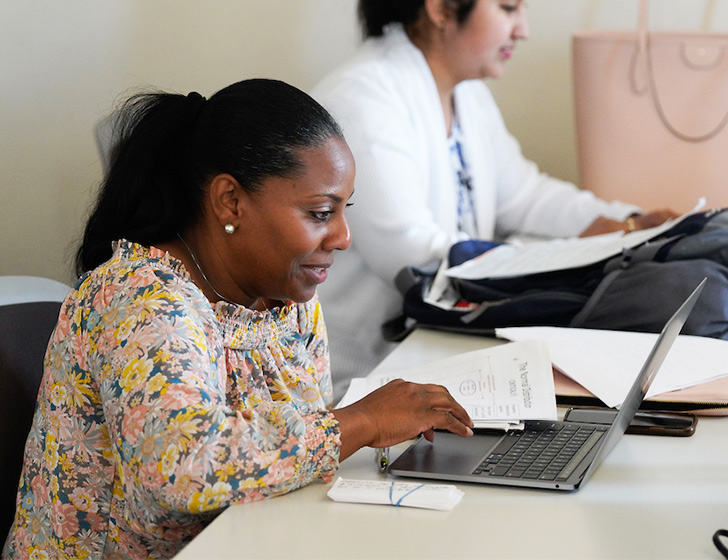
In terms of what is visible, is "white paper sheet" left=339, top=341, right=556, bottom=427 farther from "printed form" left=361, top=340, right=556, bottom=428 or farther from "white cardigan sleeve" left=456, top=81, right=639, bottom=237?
"white cardigan sleeve" left=456, top=81, right=639, bottom=237

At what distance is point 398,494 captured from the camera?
87 cm

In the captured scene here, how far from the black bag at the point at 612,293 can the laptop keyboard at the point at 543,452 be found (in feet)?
1.16

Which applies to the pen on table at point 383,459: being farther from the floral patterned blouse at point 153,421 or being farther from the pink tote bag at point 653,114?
the pink tote bag at point 653,114

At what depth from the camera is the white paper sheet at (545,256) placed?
1.50 meters

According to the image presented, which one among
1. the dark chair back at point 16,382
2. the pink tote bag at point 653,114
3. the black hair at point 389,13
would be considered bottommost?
the dark chair back at point 16,382

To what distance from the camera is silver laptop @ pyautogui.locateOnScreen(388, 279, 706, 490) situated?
0.91 m

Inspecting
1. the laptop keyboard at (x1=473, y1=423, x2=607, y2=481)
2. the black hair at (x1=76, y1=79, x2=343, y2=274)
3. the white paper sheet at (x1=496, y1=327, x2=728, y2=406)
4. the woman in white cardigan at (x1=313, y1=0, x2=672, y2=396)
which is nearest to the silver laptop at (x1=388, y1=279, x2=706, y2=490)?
the laptop keyboard at (x1=473, y1=423, x2=607, y2=481)

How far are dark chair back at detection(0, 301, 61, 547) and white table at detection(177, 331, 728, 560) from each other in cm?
40

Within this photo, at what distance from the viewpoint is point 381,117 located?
184cm

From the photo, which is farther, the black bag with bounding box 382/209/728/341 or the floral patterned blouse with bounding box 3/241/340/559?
the black bag with bounding box 382/209/728/341

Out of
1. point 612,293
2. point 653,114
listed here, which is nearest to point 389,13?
point 653,114

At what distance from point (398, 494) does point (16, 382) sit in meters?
0.55

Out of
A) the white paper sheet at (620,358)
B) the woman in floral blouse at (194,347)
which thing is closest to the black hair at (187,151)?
the woman in floral blouse at (194,347)

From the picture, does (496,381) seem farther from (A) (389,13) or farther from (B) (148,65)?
(B) (148,65)
